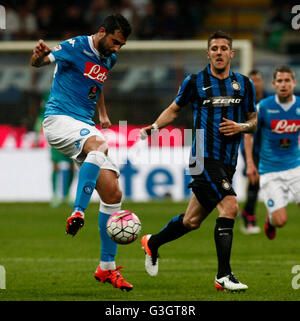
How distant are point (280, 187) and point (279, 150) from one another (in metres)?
0.45

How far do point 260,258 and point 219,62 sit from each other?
9.59 feet

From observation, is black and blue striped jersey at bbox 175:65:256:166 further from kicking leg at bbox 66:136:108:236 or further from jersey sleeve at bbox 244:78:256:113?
kicking leg at bbox 66:136:108:236

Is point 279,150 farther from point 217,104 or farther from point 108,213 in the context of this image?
point 108,213

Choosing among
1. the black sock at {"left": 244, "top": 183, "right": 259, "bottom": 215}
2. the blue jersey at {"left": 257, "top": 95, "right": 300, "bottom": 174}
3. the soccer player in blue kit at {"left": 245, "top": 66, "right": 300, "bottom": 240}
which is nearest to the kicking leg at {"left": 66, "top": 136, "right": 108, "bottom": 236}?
the soccer player in blue kit at {"left": 245, "top": 66, "right": 300, "bottom": 240}

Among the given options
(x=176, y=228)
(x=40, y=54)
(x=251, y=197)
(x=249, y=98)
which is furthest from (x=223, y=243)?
(x=251, y=197)

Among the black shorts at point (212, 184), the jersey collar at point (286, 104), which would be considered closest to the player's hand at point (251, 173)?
the jersey collar at point (286, 104)

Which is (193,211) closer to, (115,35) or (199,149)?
(199,149)

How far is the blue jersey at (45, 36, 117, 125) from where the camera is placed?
23.1 feet

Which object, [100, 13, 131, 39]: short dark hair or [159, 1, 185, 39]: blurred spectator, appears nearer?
[100, 13, 131, 39]: short dark hair

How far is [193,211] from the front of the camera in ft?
23.7

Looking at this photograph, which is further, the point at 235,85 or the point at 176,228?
the point at 176,228

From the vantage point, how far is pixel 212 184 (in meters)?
6.90

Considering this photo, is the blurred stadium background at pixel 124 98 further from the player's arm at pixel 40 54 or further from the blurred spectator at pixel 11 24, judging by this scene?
the player's arm at pixel 40 54

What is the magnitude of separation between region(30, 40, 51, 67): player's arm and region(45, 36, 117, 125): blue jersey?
0.16 m
